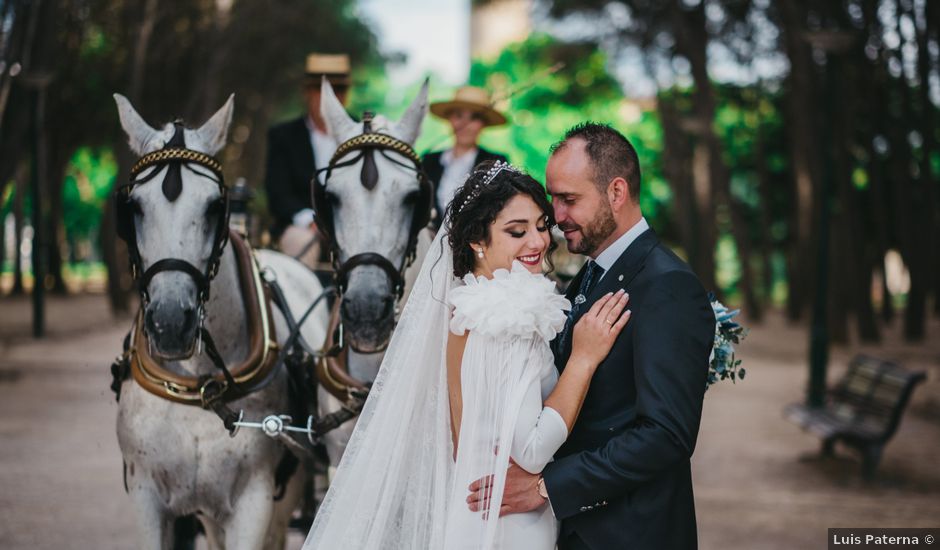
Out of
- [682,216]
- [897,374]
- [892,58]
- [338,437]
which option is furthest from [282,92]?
[338,437]

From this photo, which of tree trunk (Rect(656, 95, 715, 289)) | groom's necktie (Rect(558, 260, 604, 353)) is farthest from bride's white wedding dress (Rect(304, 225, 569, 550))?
tree trunk (Rect(656, 95, 715, 289))

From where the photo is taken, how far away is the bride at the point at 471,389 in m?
3.22

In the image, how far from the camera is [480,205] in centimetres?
339

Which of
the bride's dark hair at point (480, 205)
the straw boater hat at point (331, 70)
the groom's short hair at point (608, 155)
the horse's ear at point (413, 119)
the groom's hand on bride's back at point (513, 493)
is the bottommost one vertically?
the groom's hand on bride's back at point (513, 493)

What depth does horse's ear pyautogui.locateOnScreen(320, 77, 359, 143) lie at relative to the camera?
183 inches

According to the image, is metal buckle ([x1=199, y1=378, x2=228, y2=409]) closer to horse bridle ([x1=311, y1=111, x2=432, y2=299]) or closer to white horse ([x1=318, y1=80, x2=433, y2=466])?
white horse ([x1=318, y1=80, x2=433, y2=466])

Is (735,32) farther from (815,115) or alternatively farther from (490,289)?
(490,289)

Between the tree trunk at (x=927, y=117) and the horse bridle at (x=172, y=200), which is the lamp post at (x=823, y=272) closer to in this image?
the tree trunk at (x=927, y=117)

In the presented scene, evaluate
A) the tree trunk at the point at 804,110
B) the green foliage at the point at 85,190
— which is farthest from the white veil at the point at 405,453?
the green foliage at the point at 85,190

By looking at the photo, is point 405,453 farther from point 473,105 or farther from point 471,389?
point 473,105

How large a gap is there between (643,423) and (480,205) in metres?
0.90

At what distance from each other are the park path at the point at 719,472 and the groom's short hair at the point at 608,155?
16.3 ft

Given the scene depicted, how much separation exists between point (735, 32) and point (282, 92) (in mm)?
16195

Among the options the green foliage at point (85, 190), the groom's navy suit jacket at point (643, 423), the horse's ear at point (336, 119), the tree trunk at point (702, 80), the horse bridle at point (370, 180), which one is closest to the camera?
the groom's navy suit jacket at point (643, 423)
